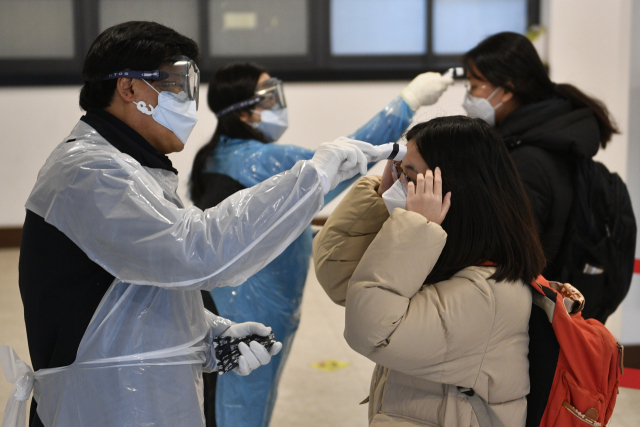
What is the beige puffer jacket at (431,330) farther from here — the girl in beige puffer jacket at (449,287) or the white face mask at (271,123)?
the white face mask at (271,123)

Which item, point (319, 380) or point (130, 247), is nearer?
point (130, 247)

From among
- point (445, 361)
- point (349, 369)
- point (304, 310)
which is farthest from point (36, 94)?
point (445, 361)

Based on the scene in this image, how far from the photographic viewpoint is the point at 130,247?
3.61ft

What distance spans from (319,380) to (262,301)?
1.20 metres

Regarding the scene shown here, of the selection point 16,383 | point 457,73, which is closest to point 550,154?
point 457,73

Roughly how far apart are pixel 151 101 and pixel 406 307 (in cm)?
69

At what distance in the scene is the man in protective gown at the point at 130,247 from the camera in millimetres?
1117

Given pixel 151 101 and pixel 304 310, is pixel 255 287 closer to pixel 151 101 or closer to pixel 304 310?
pixel 151 101

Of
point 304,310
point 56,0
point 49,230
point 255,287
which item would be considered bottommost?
point 304,310

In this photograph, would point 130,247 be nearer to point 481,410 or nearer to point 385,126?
point 481,410

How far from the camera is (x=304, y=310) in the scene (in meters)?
4.42

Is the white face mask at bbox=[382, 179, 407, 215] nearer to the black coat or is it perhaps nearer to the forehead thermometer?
the black coat

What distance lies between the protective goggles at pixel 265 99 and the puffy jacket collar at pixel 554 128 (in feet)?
2.91

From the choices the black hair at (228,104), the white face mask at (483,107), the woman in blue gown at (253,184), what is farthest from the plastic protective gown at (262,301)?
the white face mask at (483,107)
